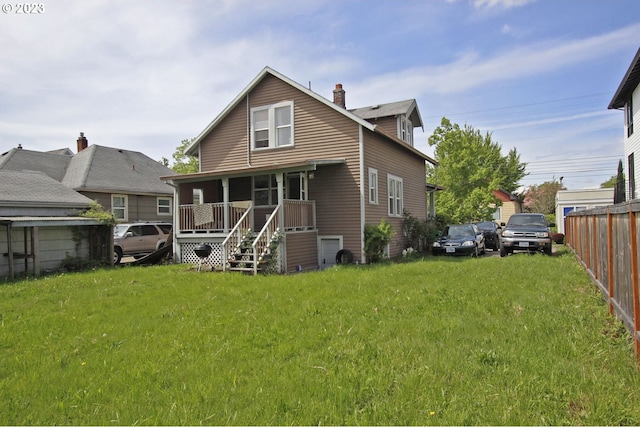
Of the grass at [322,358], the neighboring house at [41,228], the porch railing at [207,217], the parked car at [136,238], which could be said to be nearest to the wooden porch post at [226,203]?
the porch railing at [207,217]

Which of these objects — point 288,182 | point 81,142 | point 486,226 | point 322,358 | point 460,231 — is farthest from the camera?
point 81,142

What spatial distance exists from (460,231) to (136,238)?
564 inches

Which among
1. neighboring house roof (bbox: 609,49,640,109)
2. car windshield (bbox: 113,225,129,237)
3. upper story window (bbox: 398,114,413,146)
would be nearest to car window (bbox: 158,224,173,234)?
car windshield (bbox: 113,225,129,237)

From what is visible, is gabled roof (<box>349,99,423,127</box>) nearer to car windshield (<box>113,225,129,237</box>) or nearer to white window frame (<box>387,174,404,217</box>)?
white window frame (<box>387,174,404,217</box>)

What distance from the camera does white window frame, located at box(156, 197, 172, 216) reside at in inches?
1077

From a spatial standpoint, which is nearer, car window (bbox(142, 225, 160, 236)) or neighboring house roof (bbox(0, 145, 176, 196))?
car window (bbox(142, 225, 160, 236))

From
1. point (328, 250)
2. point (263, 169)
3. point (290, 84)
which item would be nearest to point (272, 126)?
point (290, 84)

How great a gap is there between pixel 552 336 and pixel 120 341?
568cm

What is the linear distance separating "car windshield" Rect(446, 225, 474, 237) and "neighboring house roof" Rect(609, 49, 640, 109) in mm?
9198

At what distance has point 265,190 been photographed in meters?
16.4

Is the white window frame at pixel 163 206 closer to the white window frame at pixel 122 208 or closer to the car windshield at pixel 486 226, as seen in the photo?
the white window frame at pixel 122 208

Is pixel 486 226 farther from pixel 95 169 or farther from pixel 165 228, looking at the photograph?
pixel 95 169

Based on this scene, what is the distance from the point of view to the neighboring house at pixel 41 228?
41.0 feet

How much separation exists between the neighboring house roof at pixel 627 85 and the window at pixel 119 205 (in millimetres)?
26693
